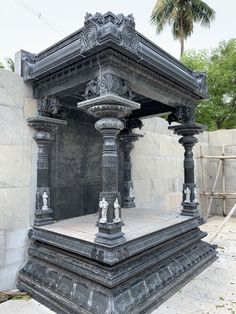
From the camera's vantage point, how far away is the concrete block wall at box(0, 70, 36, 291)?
3.36 meters

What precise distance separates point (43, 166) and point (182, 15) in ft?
57.1

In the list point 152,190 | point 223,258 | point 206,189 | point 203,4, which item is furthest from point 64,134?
point 203,4

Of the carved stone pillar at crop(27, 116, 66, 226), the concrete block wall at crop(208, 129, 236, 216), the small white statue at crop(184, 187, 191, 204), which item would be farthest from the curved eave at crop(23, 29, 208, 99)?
the concrete block wall at crop(208, 129, 236, 216)

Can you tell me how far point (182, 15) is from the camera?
1708 centimetres

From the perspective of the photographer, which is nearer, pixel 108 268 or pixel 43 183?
pixel 108 268

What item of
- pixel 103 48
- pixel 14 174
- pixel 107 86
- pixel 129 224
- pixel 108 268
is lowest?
pixel 108 268

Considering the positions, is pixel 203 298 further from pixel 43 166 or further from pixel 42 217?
pixel 43 166

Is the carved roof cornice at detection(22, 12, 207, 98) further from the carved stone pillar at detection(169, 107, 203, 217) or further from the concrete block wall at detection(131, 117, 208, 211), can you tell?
the concrete block wall at detection(131, 117, 208, 211)

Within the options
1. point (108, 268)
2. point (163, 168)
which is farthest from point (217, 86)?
point (108, 268)

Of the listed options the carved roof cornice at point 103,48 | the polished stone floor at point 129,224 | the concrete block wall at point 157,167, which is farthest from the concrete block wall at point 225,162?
the carved roof cornice at point 103,48

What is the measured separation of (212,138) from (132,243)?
7.49 m

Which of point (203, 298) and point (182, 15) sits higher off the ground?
point (182, 15)

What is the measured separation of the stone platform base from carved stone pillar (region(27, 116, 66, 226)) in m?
0.21

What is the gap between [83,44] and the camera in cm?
271
